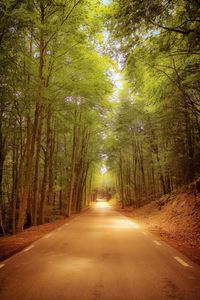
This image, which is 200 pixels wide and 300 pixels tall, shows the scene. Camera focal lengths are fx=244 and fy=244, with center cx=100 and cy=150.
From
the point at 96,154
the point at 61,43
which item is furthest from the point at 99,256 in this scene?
the point at 96,154

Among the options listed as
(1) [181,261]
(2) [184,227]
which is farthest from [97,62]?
(1) [181,261]

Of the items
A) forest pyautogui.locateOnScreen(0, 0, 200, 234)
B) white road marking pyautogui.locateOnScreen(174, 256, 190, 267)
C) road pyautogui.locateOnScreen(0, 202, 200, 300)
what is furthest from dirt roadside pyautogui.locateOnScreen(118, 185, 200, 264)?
forest pyautogui.locateOnScreen(0, 0, 200, 234)

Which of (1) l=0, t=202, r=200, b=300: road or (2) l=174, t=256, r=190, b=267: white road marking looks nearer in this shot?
(1) l=0, t=202, r=200, b=300: road

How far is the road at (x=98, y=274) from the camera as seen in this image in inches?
158

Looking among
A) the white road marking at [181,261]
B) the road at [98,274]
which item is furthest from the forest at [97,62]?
the road at [98,274]

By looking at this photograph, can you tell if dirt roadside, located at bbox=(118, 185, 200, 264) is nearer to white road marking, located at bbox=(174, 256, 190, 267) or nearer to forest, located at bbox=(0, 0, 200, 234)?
white road marking, located at bbox=(174, 256, 190, 267)

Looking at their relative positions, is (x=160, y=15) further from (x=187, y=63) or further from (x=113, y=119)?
(x=113, y=119)

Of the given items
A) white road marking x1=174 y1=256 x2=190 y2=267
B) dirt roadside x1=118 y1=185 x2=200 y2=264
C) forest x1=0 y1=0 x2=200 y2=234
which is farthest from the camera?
dirt roadside x1=118 y1=185 x2=200 y2=264

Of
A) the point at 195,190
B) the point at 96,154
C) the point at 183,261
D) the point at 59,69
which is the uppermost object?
the point at 59,69

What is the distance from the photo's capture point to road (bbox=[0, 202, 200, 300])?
13.1ft

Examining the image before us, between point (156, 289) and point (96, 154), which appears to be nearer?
point (156, 289)

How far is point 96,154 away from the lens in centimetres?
3569

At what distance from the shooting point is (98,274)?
5012 millimetres

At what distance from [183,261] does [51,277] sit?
339 centimetres
